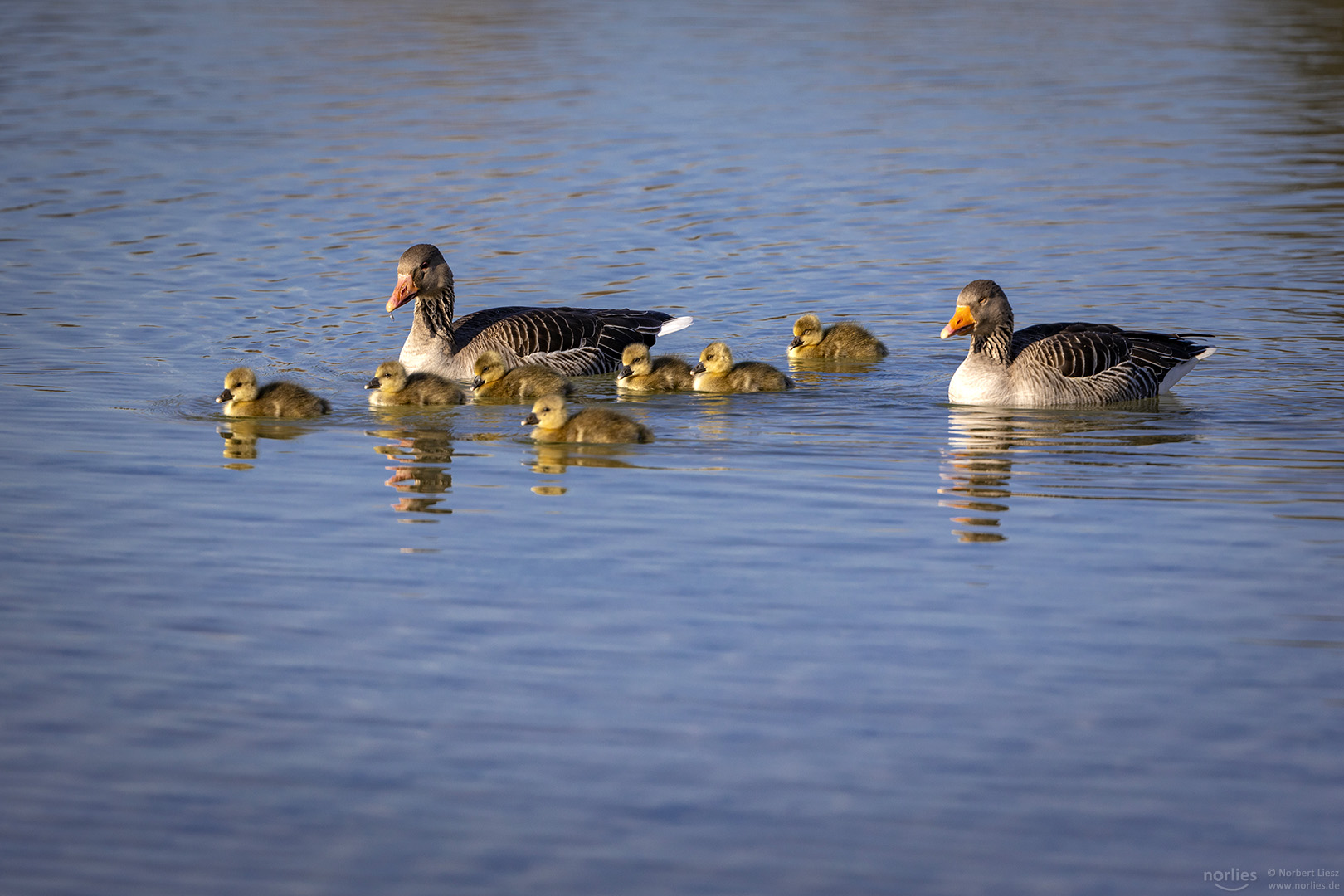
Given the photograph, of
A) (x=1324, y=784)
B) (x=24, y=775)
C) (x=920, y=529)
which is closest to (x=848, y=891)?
(x=1324, y=784)

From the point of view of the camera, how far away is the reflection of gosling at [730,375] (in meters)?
13.1

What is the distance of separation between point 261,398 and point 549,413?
7.37ft

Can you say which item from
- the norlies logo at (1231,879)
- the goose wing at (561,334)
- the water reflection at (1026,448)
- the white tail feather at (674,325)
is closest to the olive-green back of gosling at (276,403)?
the goose wing at (561,334)

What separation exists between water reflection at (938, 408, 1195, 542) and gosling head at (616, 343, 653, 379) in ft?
7.92

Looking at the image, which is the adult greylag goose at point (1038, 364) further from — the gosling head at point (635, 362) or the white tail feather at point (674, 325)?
the white tail feather at point (674, 325)

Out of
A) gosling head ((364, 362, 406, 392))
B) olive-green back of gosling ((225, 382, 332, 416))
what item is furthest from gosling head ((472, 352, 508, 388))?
olive-green back of gosling ((225, 382, 332, 416))

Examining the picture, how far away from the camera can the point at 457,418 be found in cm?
1252

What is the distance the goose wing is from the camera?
1409cm

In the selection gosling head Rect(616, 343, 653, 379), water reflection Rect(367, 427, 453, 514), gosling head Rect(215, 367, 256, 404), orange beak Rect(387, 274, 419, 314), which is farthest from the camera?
orange beak Rect(387, 274, 419, 314)

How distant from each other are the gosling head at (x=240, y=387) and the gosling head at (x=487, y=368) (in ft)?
5.82

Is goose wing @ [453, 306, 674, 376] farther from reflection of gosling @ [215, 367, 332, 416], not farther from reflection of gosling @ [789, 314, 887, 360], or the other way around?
reflection of gosling @ [215, 367, 332, 416]

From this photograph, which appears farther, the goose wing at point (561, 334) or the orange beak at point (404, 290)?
the goose wing at point (561, 334)

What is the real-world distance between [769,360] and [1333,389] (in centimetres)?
458

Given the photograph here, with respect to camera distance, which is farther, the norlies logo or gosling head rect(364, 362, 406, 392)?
gosling head rect(364, 362, 406, 392)
